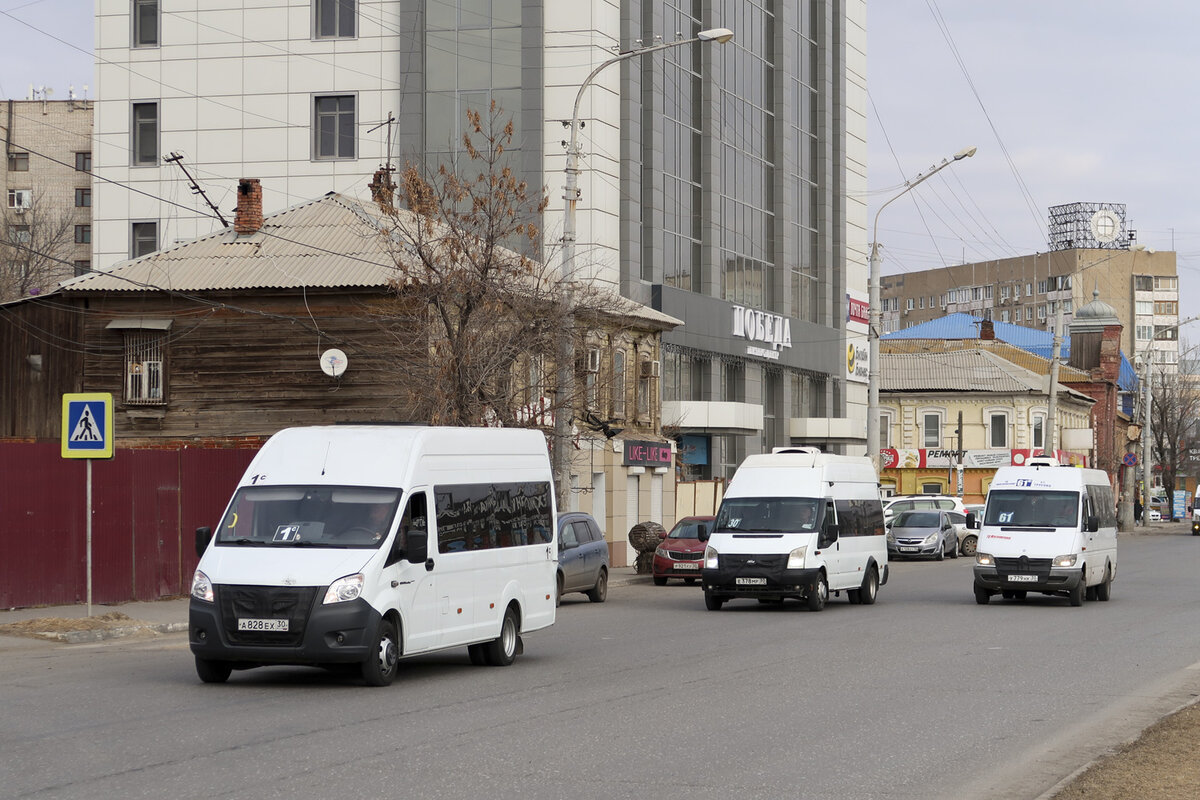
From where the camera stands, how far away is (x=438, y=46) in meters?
48.7

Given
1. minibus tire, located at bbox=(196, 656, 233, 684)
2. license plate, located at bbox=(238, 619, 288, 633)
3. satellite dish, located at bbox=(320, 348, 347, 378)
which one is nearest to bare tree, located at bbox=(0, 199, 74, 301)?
satellite dish, located at bbox=(320, 348, 347, 378)

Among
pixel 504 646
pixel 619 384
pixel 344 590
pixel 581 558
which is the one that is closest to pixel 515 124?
pixel 619 384

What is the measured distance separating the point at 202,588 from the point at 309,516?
1.18m

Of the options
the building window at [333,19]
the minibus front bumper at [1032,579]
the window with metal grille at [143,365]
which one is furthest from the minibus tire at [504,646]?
the building window at [333,19]

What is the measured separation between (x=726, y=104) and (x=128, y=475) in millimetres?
34549

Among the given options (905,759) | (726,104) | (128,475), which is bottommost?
(905,759)

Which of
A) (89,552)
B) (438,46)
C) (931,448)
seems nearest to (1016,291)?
(931,448)

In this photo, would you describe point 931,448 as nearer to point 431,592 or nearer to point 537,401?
point 537,401

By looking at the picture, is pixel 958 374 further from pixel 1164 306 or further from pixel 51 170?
pixel 1164 306

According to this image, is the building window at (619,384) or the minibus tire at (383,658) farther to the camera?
the building window at (619,384)

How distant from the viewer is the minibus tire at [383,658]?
13.6m

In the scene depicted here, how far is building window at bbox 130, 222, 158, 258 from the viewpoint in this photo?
50562 millimetres

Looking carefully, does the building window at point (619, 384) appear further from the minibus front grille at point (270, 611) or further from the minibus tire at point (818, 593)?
the minibus front grille at point (270, 611)

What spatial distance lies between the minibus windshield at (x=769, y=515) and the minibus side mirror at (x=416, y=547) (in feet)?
37.6
